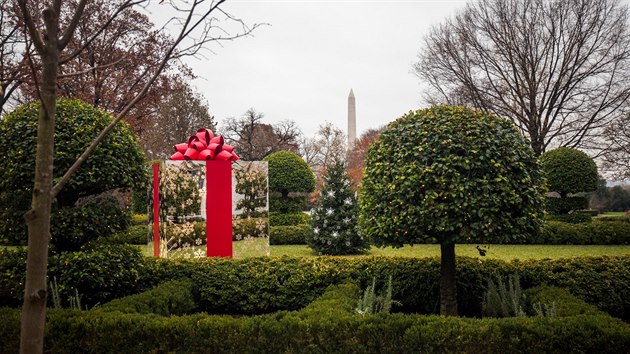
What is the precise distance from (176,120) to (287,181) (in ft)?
35.5

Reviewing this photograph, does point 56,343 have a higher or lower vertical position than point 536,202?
lower

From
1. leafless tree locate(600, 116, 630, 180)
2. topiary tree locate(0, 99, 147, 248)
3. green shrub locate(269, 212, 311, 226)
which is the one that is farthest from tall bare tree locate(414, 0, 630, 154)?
topiary tree locate(0, 99, 147, 248)

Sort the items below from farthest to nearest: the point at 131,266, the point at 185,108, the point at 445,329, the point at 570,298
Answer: the point at 185,108 → the point at 131,266 → the point at 570,298 → the point at 445,329

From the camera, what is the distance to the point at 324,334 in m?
4.23

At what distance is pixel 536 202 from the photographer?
587cm

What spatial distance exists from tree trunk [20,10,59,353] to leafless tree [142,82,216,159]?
26230 millimetres

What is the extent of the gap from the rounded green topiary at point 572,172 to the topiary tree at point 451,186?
46.1ft

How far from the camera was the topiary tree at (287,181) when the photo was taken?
2069 cm

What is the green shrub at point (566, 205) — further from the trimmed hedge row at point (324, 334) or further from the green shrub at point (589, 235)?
the trimmed hedge row at point (324, 334)

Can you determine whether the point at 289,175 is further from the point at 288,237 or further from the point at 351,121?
the point at 351,121

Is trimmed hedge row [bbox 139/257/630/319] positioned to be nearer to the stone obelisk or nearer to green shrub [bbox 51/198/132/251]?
green shrub [bbox 51/198/132/251]

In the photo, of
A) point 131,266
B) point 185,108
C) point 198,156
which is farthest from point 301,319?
point 185,108

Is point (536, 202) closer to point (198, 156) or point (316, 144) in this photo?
point (198, 156)

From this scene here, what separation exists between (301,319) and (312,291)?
233 centimetres
